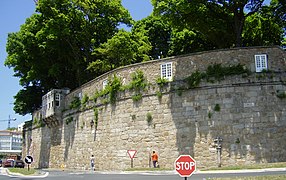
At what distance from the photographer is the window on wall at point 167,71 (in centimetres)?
2425

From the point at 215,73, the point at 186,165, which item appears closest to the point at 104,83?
the point at 215,73

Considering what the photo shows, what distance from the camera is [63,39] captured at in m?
40.5

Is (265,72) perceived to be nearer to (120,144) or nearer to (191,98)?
(191,98)

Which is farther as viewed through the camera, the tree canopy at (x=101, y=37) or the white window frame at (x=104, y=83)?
the tree canopy at (x=101, y=37)

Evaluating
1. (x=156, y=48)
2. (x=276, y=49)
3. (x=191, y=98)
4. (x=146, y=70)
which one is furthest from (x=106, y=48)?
(x=276, y=49)

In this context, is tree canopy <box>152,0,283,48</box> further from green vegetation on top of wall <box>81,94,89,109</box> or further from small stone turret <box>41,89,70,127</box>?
small stone turret <box>41,89,70,127</box>

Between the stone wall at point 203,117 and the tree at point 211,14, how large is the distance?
4.96 metres

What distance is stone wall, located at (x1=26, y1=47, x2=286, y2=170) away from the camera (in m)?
21.5

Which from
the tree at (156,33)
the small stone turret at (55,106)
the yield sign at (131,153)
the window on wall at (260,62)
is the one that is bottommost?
the yield sign at (131,153)

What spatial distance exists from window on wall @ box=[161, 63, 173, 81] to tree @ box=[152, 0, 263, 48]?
490 centimetres

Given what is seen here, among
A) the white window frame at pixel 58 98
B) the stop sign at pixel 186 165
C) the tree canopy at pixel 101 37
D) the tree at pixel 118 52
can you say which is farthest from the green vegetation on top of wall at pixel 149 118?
the stop sign at pixel 186 165

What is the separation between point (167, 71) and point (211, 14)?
8.32m

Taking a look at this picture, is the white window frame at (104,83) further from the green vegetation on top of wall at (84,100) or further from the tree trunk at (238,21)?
the tree trunk at (238,21)

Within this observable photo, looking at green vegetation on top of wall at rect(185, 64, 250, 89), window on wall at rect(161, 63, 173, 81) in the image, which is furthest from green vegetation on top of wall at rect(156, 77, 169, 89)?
green vegetation on top of wall at rect(185, 64, 250, 89)
